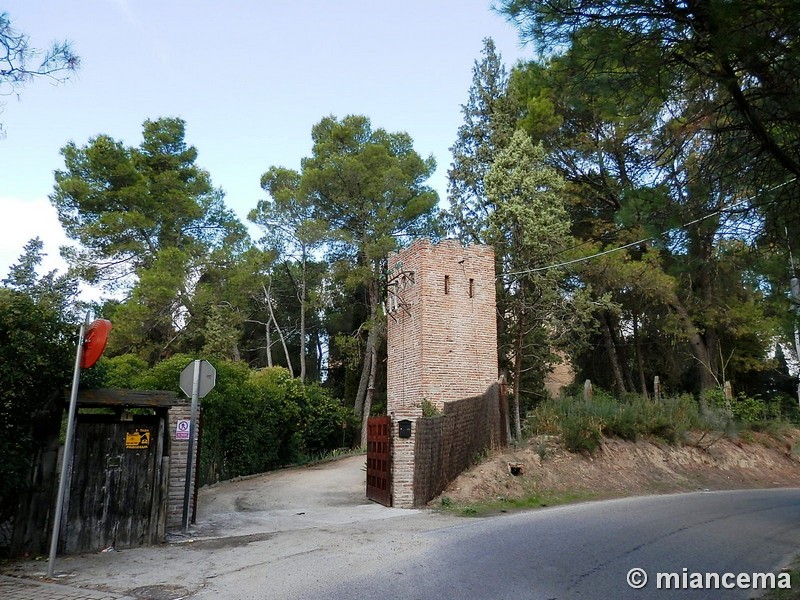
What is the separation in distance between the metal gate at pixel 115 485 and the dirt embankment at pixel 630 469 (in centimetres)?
566

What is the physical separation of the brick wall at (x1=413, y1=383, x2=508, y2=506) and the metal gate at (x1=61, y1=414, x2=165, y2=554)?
16.7 feet

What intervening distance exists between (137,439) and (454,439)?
23.0 feet

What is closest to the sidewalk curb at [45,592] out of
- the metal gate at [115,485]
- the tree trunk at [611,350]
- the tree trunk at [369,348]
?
the metal gate at [115,485]

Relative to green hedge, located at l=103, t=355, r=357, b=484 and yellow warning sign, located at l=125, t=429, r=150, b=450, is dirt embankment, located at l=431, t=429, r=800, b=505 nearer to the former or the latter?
yellow warning sign, located at l=125, t=429, r=150, b=450

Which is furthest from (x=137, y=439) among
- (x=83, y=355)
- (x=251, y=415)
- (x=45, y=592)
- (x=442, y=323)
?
(x=251, y=415)

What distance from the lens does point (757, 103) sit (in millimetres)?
6742

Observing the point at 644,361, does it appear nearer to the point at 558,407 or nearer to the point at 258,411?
the point at 558,407

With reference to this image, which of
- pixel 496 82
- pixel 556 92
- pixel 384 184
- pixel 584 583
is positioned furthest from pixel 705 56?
pixel 384 184

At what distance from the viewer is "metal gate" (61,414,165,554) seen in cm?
771

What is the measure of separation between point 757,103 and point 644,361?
27.1 metres

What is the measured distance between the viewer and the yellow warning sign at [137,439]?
816 cm

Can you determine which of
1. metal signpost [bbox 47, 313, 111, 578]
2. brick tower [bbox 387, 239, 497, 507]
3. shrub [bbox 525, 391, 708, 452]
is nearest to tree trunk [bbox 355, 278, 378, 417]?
brick tower [bbox 387, 239, 497, 507]

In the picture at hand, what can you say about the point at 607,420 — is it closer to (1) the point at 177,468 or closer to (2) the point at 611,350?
(1) the point at 177,468

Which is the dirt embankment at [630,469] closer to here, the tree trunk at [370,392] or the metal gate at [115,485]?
the metal gate at [115,485]
